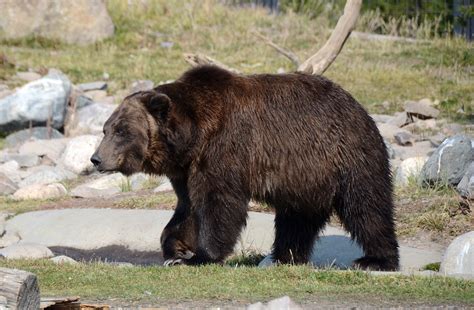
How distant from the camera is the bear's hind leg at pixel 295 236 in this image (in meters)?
10.2

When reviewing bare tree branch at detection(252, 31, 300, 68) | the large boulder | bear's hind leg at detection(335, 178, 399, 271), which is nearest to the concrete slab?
bear's hind leg at detection(335, 178, 399, 271)

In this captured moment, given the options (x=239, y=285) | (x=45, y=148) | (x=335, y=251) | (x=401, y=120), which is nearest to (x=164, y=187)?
(x=335, y=251)

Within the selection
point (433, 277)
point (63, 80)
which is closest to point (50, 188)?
point (63, 80)

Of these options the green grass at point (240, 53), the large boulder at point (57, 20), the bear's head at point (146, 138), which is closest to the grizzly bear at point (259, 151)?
the bear's head at point (146, 138)

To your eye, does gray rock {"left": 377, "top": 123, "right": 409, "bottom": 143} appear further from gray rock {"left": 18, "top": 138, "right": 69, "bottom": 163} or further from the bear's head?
the bear's head

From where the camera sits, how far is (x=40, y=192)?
15.4m

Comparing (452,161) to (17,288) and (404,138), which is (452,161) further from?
(17,288)

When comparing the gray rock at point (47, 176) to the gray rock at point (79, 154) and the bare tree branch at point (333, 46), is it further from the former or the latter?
the bare tree branch at point (333, 46)

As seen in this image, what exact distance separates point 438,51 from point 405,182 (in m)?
10.1

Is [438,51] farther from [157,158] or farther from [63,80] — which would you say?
[157,158]

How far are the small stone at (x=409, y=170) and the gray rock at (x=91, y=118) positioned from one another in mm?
6911

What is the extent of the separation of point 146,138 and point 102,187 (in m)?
6.08

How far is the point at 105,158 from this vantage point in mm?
9727

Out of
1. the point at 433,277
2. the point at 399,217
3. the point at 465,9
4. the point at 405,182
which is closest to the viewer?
the point at 433,277
